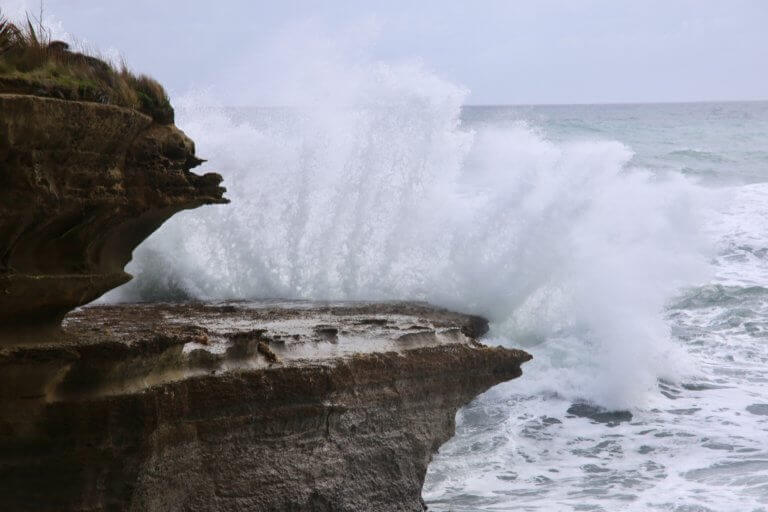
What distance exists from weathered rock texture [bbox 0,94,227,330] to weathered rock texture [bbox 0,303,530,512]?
0.22 metres

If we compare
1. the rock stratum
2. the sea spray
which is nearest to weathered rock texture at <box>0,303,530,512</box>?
the rock stratum

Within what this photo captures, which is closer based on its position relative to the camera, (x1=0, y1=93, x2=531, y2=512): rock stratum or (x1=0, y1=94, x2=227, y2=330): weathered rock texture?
(x1=0, y1=94, x2=227, y2=330): weathered rock texture

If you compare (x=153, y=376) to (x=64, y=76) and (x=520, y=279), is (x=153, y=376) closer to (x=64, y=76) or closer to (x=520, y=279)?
(x=64, y=76)

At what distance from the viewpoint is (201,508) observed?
4055mm

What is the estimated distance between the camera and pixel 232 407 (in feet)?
13.4

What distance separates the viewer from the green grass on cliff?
3.23m

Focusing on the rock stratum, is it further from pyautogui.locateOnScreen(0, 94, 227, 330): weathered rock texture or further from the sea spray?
the sea spray

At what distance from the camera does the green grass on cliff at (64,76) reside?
127 inches

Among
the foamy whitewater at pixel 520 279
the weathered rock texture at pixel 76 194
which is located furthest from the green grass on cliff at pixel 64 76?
the foamy whitewater at pixel 520 279

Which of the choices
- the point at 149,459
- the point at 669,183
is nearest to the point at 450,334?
the point at 149,459

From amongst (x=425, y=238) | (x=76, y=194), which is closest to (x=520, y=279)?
(x=425, y=238)

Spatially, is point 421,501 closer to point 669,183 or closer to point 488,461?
point 488,461

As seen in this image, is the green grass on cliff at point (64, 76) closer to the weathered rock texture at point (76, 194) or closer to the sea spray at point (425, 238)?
the weathered rock texture at point (76, 194)

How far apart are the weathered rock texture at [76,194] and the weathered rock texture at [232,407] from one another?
0.71ft
